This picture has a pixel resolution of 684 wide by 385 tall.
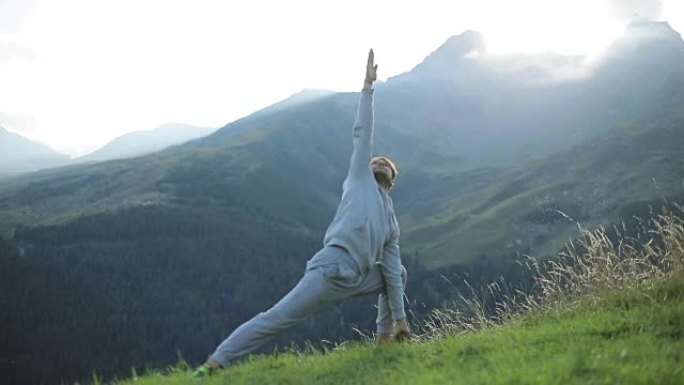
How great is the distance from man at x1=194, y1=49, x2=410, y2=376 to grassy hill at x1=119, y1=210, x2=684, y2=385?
1.46ft

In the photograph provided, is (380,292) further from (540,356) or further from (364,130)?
(540,356)

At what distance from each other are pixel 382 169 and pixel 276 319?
2.69 meters

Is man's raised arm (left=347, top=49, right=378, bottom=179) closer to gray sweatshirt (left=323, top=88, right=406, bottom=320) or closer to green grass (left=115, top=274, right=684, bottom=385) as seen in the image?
gray sweatshirt (left=323, top=88, right=406, bottom=320)

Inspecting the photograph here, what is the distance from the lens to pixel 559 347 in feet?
22.7

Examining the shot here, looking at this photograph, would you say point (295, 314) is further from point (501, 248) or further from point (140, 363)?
point (501, 248)

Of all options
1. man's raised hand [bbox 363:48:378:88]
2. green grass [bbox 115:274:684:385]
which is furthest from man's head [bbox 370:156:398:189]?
green grass [bbox 115:274:684:385]

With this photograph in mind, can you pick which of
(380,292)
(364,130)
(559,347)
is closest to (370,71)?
(364,130)

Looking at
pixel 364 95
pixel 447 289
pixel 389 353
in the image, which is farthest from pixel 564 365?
pixel 447 289

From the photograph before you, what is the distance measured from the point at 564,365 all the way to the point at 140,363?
465 feet

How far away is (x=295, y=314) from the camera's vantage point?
27.1 ft

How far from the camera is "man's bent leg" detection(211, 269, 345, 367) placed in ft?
26.9

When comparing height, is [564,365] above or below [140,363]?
above

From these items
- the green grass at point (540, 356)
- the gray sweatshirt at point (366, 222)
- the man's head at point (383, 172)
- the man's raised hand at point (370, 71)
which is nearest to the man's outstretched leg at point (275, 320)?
the green grass at point (540, 356)

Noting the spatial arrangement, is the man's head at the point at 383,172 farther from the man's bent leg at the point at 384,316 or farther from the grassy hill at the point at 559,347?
the grassy hill at the point at 559,347
